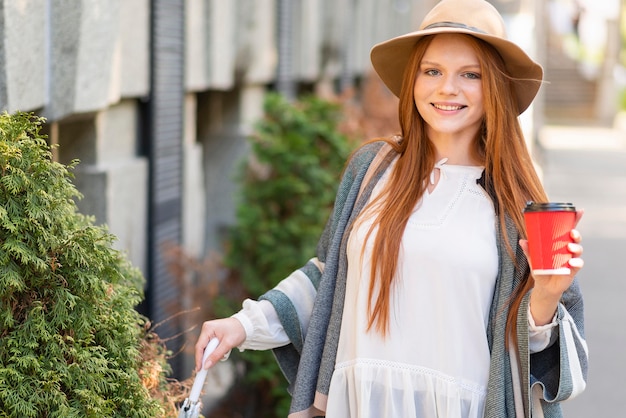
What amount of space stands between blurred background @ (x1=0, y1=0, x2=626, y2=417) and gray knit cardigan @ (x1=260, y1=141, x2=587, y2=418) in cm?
32

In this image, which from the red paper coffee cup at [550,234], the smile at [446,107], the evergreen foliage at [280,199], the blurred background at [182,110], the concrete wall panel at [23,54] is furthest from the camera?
the evergreen foliage at [280,199]

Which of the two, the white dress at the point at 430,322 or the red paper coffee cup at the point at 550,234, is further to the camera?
the white dress at the point at 430,322

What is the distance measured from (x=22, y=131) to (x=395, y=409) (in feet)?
3.70

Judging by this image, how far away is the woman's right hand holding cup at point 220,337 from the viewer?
102 inches

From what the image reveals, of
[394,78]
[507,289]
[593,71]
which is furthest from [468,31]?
[593,71]

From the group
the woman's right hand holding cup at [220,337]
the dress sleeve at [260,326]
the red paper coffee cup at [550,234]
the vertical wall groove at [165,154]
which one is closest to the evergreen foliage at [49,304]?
the woman's right hand holding cup at [220,337]

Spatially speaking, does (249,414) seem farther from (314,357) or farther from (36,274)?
(36,274)

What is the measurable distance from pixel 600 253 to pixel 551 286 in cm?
896

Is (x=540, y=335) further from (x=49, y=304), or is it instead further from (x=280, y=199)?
(x=280, y=199)

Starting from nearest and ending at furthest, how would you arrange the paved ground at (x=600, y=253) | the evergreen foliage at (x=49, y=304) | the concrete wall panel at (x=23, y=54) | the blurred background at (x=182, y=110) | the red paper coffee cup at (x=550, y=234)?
the evergreen foliage at (x=49, y=304) → the red paper coffee cup at (x=550, y=234) → the concrete wall panel at (x=23, y=54) → the blurred background at (x=182, y=110) → the paved ground at (x=600, y=253)

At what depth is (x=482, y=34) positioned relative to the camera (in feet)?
8.54

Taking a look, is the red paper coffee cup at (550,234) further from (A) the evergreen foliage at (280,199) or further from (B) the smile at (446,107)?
(A) the evergreen foliage at (280,199)

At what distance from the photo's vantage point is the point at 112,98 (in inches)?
172

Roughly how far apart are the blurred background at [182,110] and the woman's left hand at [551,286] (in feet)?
2.85
